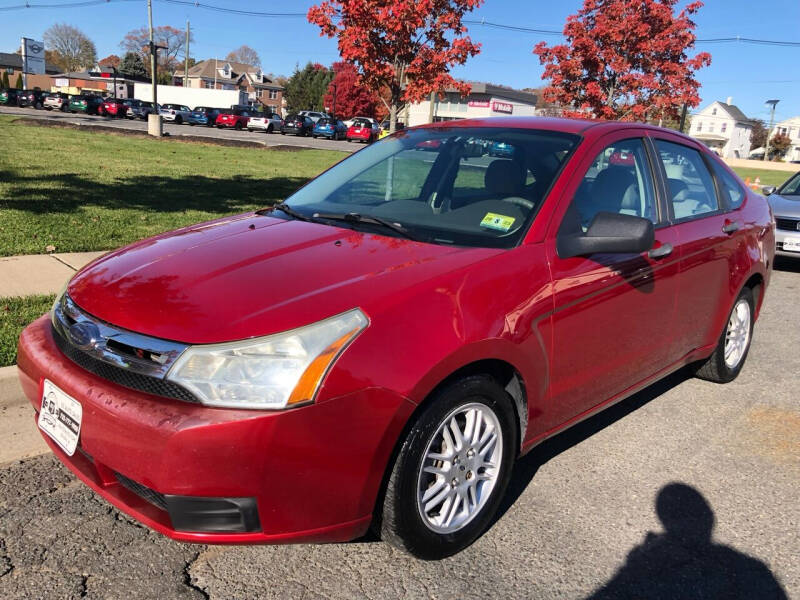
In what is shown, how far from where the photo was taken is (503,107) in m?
62.9

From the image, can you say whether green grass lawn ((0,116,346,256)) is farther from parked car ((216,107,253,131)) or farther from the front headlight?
parked car ((216,107,253,131))

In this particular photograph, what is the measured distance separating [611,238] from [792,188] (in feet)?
30.6

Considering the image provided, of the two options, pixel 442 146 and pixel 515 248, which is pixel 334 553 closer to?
pixel 515 248

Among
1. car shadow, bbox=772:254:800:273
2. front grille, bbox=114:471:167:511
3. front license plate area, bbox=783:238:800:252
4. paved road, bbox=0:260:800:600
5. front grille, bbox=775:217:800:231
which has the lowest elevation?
paved road, bbox=0:260:800:600

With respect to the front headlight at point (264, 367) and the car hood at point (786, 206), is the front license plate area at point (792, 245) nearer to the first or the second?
the car hood at point (786, 206)

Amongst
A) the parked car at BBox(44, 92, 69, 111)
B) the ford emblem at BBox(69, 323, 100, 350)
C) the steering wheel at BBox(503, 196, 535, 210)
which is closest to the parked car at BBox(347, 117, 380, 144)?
the parked car at BBox(44, 92, 69, 111)

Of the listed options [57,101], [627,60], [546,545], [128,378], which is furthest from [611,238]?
[57,101]

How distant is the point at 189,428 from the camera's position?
2100mm

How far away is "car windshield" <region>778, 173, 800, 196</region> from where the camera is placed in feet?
34.2

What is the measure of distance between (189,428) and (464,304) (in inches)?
41.5

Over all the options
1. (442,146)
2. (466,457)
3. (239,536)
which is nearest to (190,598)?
(239,536)

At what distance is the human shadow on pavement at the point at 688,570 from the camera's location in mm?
2627

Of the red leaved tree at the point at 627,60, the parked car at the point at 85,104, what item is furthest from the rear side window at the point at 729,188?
the parked car at the point at 85,104

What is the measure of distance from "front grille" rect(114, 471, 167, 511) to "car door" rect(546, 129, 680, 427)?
164cm
